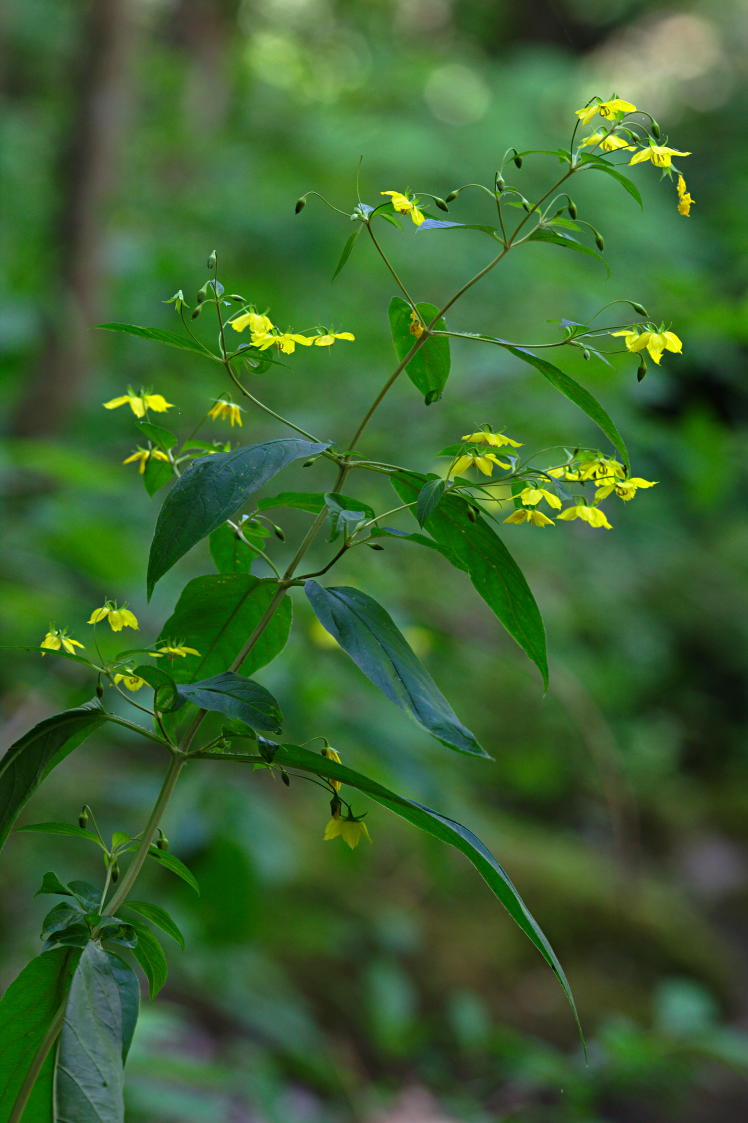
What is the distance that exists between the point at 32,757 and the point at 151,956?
100 millimetres

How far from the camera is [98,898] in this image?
41cm

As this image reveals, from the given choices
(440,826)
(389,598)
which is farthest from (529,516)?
(389,598)

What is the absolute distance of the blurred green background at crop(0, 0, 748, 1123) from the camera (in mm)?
1375

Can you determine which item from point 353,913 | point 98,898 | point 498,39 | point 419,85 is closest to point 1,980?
point 98,898

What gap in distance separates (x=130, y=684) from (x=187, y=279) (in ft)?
7.16

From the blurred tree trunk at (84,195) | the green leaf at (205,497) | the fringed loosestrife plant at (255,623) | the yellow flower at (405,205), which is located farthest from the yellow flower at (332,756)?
the blurred tree trunk at (84,195)

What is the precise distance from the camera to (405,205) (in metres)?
0.40

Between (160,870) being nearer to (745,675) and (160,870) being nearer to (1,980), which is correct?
(1,980)

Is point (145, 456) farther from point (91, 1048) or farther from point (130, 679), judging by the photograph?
point (91, 1048)

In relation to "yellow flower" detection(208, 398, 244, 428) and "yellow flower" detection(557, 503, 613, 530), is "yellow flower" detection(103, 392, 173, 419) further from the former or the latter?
"yellow flower" detection(557, 503, 613, 530)

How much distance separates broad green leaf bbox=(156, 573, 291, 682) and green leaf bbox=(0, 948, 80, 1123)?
0.40ft

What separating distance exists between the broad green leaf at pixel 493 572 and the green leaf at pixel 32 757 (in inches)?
5.8

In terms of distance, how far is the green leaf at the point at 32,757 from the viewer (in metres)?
0.35

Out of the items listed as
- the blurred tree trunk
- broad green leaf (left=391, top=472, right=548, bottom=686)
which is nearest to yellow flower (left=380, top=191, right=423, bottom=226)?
broad green leaf (left=391, top=472, right=548, bottom=686)
